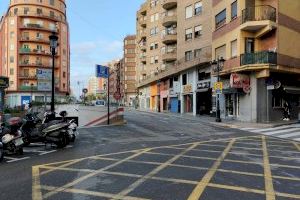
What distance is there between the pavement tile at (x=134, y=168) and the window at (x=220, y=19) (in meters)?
25.8

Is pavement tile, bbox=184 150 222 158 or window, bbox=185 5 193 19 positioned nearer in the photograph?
pavement tile, bbox=184 150 222 158

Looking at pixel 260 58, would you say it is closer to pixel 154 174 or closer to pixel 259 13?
pixel 259 13

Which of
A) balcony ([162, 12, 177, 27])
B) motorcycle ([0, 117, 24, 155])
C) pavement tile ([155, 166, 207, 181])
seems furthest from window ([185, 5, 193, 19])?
pavement tile ([155, 166, 207, 181])

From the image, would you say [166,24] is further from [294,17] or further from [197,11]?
[294,17]

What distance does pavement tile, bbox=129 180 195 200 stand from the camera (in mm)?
6426

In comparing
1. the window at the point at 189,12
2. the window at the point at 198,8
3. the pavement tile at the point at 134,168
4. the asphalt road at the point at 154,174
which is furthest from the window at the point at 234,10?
the pavement tile at the point at 134,168

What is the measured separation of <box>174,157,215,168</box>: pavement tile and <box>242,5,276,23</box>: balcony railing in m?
20.0

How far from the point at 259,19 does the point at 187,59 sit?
725 inches

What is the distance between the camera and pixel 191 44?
4525cm

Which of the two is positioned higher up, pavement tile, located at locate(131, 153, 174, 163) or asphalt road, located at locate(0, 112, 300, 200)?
pavement tile, located at locate(131, 153, 174, 163)

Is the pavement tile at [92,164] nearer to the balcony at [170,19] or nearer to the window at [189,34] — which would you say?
the window at [189,34]

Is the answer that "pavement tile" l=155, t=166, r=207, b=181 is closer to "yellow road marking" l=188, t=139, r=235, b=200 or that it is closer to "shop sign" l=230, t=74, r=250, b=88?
"yellow road marking" l=188, t=139, r=235, b=200

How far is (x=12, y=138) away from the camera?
36.8 feet

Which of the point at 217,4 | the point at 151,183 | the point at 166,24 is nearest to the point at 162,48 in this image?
the point at 166,24
